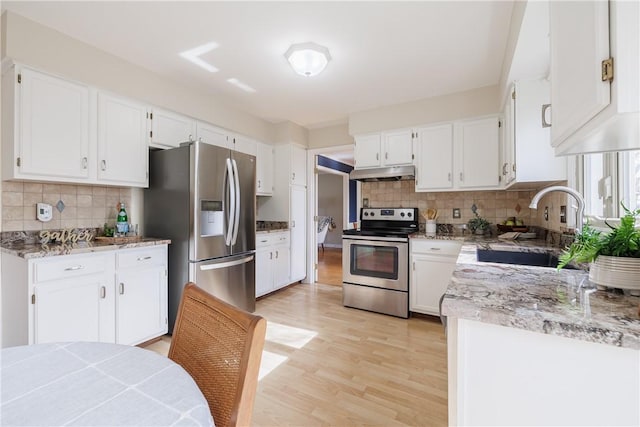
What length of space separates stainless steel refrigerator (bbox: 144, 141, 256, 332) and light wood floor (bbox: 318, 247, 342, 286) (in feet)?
6.14

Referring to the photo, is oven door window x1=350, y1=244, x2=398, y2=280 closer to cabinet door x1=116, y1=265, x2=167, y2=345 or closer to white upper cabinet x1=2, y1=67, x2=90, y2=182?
cabinet door x1=116, y1=265, x2=167, y2=345

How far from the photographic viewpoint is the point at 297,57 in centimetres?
218

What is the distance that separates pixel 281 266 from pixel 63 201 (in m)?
2.29

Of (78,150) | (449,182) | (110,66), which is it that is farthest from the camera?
(449,182)

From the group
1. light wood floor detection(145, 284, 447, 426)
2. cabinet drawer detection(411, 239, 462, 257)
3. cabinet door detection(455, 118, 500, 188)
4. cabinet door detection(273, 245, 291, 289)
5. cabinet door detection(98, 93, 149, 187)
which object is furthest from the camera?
cabinet door detection(273, 245, 291, 289)

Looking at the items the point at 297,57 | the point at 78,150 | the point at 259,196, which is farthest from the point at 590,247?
the point at 259,196

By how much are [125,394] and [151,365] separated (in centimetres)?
12

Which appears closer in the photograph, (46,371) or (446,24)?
(46,371)

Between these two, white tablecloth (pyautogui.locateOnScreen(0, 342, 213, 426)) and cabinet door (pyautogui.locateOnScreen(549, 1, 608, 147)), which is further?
cabinet door (pyautogui.locateOnScreen(549, 1, 608, 147))

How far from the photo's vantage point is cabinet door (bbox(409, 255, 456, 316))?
9.29 feet

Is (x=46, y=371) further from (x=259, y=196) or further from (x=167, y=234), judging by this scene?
(x=259, y=196)

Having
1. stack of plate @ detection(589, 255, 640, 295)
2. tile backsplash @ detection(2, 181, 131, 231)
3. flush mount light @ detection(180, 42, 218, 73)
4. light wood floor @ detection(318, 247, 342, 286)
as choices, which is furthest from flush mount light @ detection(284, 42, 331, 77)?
light wood floor @ detection(318, 247, 342, 286)

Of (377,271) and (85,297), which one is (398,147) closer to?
(377,271)

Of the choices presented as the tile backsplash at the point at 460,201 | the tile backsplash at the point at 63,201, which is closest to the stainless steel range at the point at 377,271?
the tile backsplash at the point at 460,201
